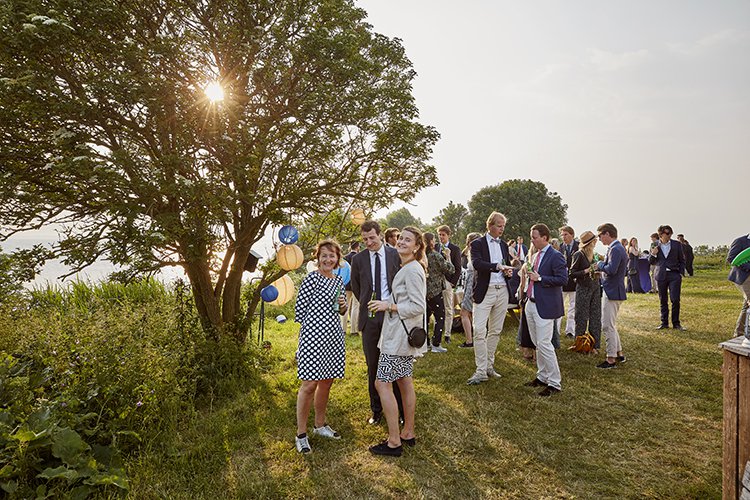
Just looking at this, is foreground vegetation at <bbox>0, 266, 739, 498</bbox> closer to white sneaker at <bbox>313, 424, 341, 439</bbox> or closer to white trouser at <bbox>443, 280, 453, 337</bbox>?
white sneaker at <bbox>313, 424, 341, 439</bbox>

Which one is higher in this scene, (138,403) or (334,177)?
(334,177)

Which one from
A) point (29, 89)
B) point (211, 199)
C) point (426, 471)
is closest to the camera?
point (426, 471)

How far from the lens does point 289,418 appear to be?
491cm

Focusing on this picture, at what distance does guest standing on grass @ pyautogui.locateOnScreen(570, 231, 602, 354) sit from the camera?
7.61m

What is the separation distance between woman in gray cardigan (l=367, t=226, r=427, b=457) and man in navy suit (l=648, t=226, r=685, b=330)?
8.21m

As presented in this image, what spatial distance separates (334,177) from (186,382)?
4121 millimetres

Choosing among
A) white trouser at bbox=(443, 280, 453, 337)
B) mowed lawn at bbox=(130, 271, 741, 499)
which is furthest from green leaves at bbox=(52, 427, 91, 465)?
white trouser at bbox=(443, 280, 453, 337)

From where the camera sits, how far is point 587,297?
7.88 meters

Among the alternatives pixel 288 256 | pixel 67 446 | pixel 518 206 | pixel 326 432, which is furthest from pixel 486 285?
pixel 518 206

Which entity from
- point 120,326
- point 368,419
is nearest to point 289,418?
point 368,419

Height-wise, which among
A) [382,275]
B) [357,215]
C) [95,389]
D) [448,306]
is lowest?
[95,389]

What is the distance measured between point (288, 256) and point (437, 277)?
9.43ft

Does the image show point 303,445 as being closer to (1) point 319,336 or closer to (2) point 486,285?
(1) point 319,336

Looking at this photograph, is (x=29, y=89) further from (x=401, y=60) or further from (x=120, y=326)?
(x=401, y=60)
